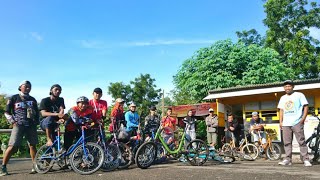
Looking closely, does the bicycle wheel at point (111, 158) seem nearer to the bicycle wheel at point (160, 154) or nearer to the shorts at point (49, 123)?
the bicycle wheel at point (160, 154)

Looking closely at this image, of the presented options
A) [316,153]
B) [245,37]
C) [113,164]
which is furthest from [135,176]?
[245,37]

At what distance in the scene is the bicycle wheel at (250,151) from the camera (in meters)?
10.5

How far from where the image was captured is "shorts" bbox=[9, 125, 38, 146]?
23.0 feet

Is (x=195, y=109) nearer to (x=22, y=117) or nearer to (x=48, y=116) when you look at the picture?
(x=48, y=116)

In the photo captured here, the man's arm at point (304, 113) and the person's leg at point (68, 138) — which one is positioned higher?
the man's arm at point (304, 113)

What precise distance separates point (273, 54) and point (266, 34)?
5.91 metres

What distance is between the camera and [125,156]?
7.89 metres

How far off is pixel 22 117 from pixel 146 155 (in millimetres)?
2677

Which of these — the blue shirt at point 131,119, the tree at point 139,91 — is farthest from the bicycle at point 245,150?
the tree at point 139,91

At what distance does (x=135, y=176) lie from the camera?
20.8 feet

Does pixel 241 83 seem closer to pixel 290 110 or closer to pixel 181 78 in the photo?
pixel 181 78

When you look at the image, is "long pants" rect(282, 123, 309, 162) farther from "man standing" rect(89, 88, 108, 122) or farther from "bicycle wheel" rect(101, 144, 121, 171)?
"man standing" rect(89, 88, 108, 122)

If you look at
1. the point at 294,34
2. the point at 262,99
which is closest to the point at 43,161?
the point at 262,99

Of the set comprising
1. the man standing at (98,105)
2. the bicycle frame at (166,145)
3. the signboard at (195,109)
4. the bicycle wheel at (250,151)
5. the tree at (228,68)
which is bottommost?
the bicycle wheel at (250,151)
